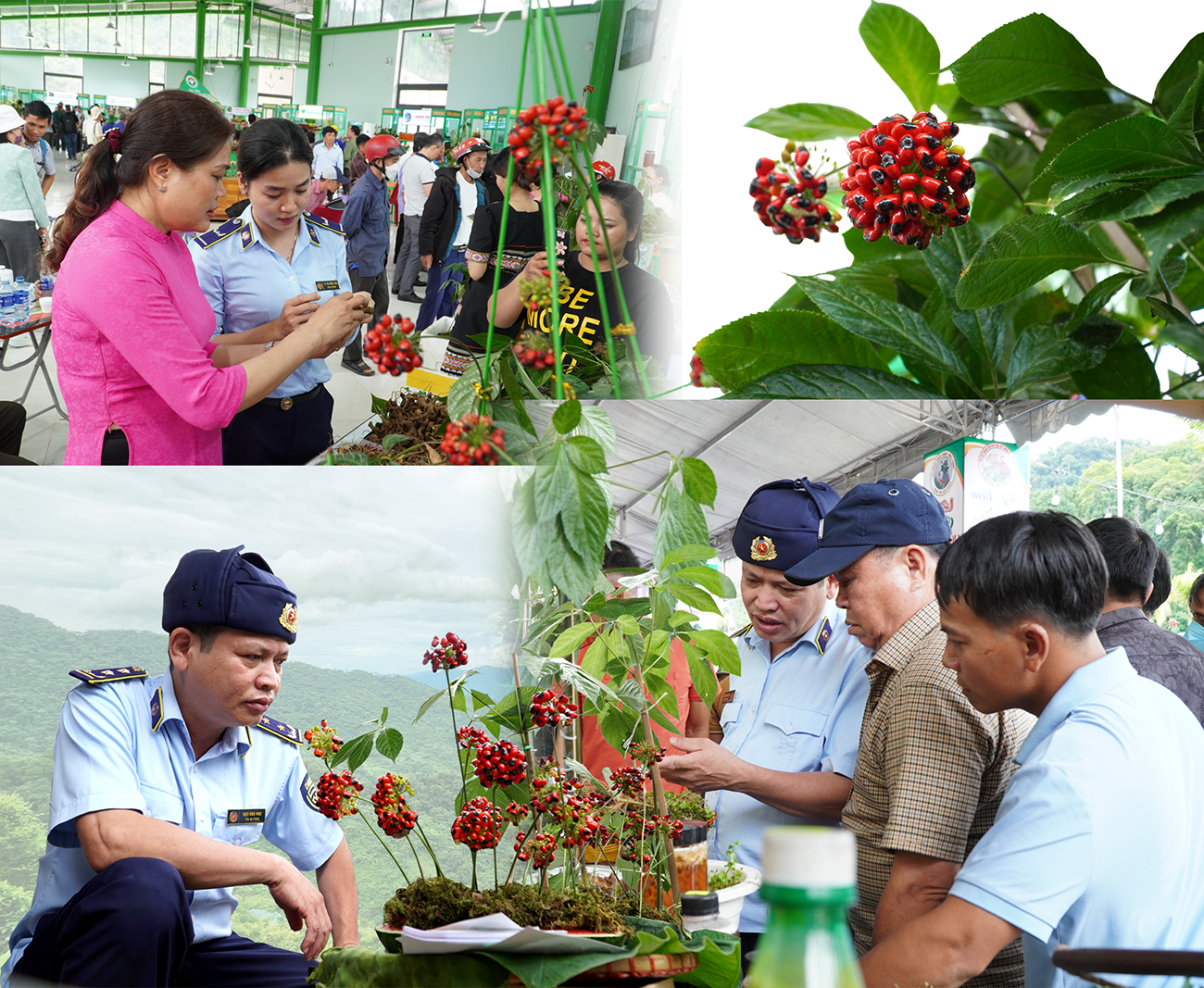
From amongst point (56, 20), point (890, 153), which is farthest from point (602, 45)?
point (56, 20)

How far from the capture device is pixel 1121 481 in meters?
1.53

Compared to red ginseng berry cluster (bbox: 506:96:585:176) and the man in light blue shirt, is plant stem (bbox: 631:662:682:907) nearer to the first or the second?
the man in light blue shirt

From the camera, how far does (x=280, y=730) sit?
52.9 inches

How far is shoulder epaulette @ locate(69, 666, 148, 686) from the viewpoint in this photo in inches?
49.7

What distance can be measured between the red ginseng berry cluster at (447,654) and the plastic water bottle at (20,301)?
67 centimetres

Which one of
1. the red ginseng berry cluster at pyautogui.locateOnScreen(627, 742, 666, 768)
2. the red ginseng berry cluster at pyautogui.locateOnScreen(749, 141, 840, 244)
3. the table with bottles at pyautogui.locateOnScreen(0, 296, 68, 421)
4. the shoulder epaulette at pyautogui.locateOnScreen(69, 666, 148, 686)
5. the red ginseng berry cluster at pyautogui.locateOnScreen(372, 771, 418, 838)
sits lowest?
the red ginseng berry cluster at pyautogui.locateOnScreen(372, 771, 418, 838)

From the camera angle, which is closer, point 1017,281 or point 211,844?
point 211,844

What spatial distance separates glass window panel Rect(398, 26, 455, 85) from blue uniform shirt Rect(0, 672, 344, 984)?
89 cm

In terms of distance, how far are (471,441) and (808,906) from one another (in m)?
0.92

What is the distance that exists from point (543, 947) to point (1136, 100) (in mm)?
1580

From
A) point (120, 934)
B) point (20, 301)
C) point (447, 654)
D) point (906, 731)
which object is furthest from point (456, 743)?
point (20, 301)

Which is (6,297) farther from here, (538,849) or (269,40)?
(538,849)

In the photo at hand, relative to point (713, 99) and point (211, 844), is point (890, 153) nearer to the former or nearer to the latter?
point (713, 99)

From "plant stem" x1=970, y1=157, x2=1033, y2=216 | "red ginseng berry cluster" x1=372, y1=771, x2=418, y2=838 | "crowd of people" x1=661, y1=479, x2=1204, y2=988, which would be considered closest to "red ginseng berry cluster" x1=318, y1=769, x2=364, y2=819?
"red ginseng berry cluster" x1=372, y1=771, x2=418, y2=838
